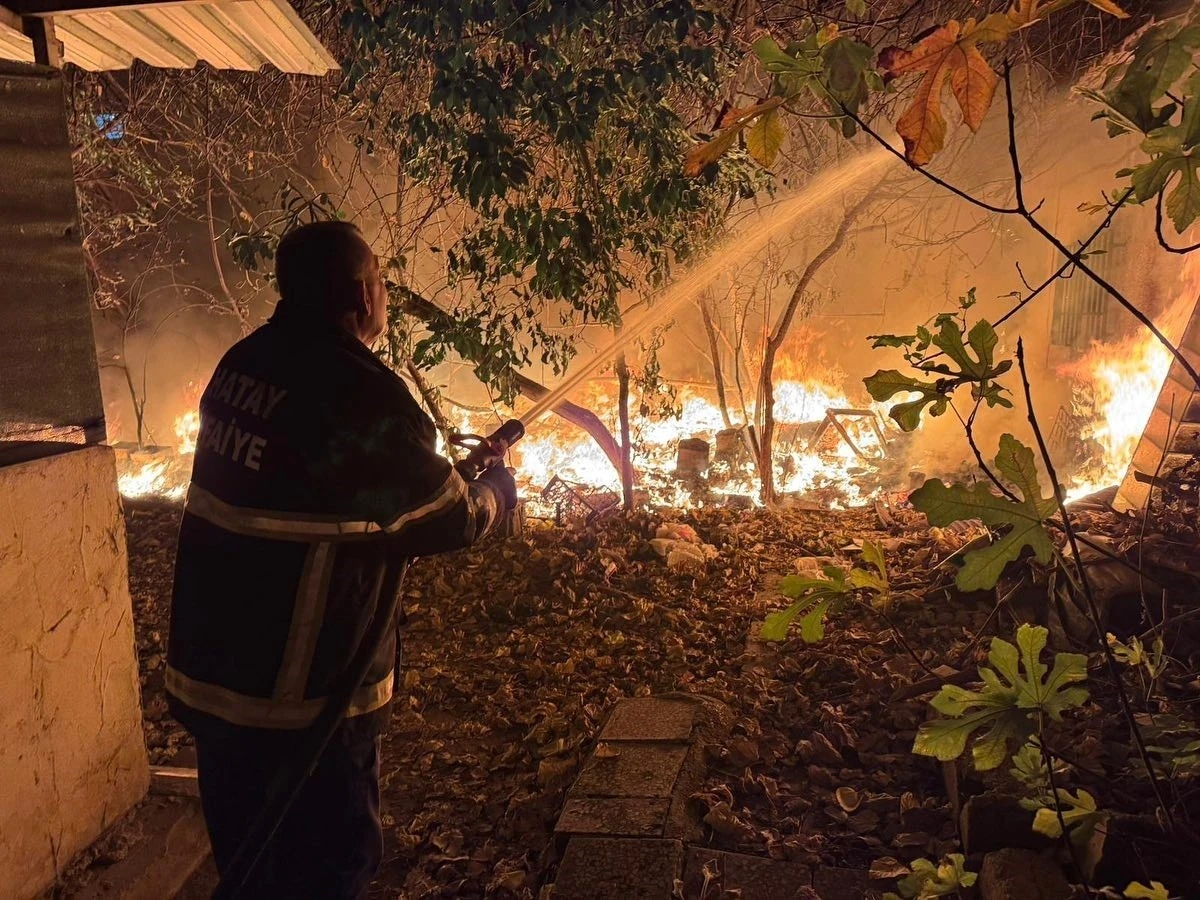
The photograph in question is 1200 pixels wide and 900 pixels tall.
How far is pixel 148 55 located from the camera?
3959 millimetres

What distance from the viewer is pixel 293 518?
86.1 inches

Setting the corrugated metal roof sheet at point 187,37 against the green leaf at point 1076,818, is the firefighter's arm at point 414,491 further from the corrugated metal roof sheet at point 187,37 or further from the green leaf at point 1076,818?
the corrugated metal roof sheet at point 187,37

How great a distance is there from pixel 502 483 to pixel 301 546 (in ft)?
2.71

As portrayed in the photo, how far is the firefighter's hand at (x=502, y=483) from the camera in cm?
278

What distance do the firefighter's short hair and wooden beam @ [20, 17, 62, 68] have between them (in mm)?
1630

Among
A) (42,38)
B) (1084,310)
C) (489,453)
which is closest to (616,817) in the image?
(489,453)

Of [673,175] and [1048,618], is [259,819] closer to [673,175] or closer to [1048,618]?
[1048,618]

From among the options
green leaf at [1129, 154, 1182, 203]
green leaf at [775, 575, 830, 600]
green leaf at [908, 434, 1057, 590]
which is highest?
green leaf at [1129, 154, 1182, 203]

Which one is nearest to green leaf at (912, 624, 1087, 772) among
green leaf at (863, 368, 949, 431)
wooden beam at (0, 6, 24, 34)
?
green leaf at (863, 368, 949, 431)

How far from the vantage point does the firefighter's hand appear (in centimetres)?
278

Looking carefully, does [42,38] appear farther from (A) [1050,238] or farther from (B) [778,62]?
(A) [1050,238]

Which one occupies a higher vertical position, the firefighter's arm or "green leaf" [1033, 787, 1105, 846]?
the firefighter's arm

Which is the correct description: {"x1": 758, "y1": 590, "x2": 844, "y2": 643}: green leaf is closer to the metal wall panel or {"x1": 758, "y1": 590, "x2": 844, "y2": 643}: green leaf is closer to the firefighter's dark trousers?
the firefighter's dark trousers

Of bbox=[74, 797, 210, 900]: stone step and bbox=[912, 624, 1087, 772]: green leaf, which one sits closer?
bbox=[912, 624, 1087, 772]: green leaf
